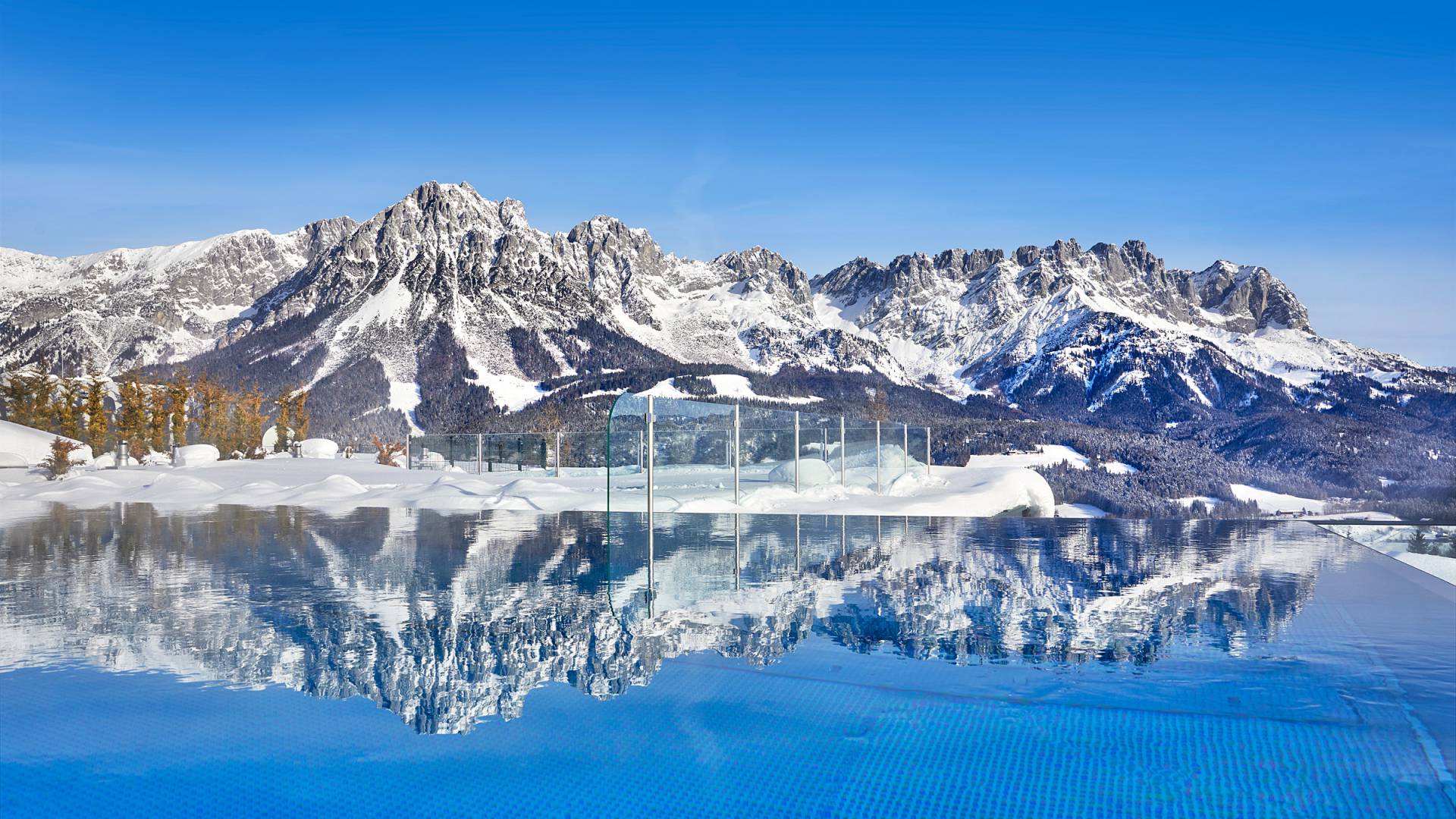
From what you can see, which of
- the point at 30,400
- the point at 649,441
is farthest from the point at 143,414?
the point at 649,441

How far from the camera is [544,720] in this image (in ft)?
11.5

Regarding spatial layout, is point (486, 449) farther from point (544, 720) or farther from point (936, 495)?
point (544, 720)

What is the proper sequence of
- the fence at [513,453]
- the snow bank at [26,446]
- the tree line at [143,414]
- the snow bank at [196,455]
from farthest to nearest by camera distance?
the tree line at [143,414] → the snow bank at [26,446] → the snow bank at [196,455] → the fence at [513,453]

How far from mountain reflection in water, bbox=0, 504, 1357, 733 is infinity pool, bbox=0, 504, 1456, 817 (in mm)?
34

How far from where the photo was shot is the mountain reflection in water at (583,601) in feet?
14.2

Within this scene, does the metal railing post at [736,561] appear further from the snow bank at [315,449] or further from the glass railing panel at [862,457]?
the snow bank at [315,449]

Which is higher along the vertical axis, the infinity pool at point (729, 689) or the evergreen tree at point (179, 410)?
the evergreen tree at point (179, 410)

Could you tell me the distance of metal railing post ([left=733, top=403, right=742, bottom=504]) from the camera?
508 inches

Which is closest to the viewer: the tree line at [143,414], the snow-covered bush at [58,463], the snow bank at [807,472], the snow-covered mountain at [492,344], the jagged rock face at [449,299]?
the snow bank at [807,472]

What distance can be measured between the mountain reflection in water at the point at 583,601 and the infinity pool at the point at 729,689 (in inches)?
1.3

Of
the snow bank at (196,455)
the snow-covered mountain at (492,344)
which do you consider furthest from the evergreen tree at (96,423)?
the snow-covered mountain at (492,344)

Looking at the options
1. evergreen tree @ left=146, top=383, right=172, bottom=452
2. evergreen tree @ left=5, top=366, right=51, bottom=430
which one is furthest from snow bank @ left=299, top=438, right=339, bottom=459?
evergreen tree @ left=5, top=366, right=51, bottom=430

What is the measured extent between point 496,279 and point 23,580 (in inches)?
5962

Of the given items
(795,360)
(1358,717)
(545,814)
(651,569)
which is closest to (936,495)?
(651,569)
